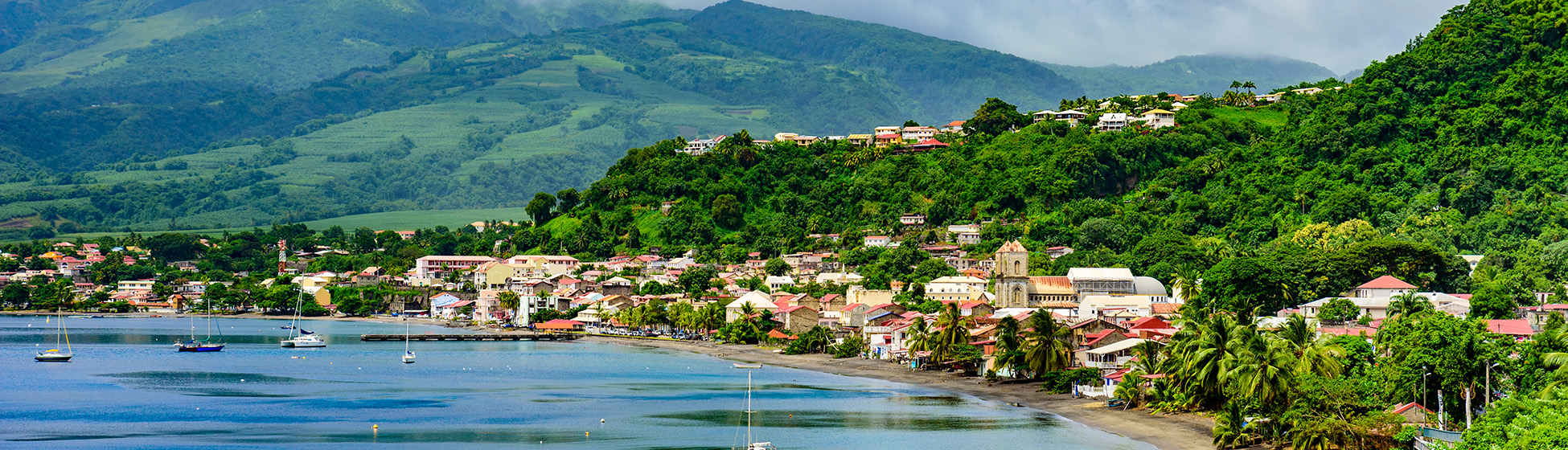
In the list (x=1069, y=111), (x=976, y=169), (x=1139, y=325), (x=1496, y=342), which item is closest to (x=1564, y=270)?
(x=1139, y=325)

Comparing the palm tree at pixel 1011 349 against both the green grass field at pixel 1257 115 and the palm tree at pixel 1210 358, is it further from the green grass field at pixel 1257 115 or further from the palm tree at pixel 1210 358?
the green grass field at pixel 1257 115

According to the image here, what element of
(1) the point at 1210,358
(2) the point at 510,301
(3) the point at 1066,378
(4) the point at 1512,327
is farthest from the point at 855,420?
(2) the point at 510,301

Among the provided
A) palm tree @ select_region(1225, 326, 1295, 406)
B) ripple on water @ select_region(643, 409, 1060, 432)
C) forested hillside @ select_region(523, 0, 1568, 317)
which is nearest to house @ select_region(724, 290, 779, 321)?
forested hillside @ select_region(523, 0, 1568, 317)

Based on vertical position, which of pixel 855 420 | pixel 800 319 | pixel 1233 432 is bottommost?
pixel 855 420

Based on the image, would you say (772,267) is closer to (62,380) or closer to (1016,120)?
(1016,120)

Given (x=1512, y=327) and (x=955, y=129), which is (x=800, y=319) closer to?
(x=1512, y=327)

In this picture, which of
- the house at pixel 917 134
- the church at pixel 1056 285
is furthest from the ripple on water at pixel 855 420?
the house at pixel 917 134
